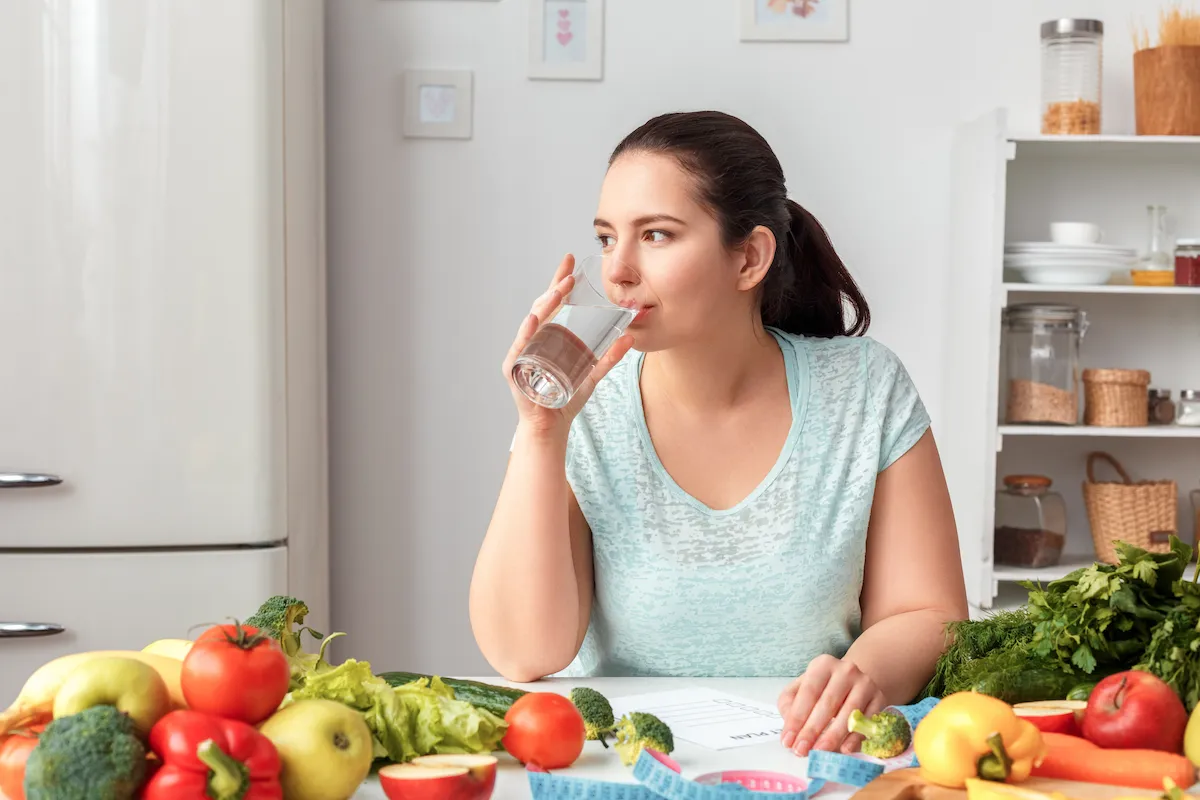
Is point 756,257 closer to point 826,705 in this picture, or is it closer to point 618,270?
point 618,270

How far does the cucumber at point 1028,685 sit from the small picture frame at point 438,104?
215cm

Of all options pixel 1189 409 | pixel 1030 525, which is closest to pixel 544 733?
pixel 1030 525

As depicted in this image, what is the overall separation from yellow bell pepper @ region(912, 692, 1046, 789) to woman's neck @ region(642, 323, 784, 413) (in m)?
0.82

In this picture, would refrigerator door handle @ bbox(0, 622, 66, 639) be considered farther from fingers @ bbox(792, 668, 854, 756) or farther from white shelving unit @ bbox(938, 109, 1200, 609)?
white shelving unit @ bbox(938, 109, 1200, 609)

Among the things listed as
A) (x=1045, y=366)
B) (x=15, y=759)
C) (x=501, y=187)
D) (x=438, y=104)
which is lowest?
(x=15, y=759)

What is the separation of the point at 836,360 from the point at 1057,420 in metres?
1.19

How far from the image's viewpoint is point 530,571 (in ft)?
4.86

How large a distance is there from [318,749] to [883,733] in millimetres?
474

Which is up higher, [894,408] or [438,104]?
[438,104]

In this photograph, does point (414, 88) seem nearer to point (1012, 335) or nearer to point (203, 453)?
point (203, 453)

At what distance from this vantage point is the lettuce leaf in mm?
932

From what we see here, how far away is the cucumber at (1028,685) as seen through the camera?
3.53ft

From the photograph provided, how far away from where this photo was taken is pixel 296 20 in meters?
2.51

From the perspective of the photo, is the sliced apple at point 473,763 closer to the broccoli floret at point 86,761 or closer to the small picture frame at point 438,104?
the broccoli floret at point 86,761
